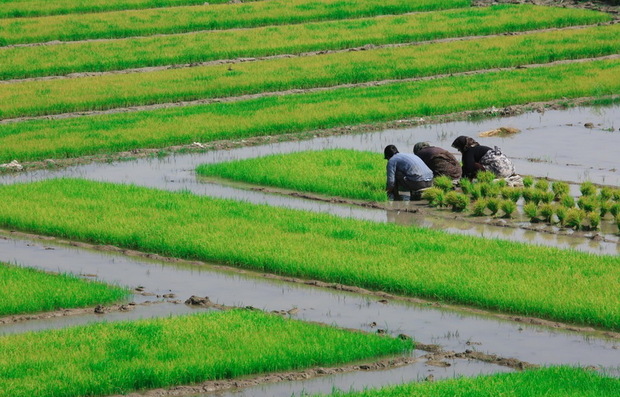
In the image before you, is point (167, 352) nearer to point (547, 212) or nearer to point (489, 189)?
point (547, 212)

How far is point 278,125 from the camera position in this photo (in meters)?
19.8

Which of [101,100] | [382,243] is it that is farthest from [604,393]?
[101,100]

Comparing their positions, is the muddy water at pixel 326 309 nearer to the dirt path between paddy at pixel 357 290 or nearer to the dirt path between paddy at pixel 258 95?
the dirt path between paddy at pixel 357 290

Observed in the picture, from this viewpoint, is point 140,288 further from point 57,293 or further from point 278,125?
point 278,125

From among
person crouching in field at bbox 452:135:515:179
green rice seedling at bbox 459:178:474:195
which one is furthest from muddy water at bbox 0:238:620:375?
person crouching in field at bbox 452:135:515:179

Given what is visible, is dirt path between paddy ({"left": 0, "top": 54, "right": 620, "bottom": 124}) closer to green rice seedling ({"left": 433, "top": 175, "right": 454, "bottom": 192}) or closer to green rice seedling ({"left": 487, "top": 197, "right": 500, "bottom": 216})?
green rice seedling ({"left": 433, "top": 175, "right": 454, "bottom": 192})

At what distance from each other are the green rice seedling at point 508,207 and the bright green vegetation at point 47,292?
491 centimetres

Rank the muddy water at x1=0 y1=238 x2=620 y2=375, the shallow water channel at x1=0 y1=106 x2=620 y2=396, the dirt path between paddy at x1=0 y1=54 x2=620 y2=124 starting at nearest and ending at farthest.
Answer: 1. the shallow water channel at x1=0 y1=106 x2=620 y2=396
2. the muddy water at x1=0 y1=238 x2=620 y2=375
3. the dirt path between paddy at x1=0 y1=54 x2=620 y2=124

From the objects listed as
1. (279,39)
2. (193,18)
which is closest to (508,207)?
(279,39)

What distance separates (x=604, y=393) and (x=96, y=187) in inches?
352

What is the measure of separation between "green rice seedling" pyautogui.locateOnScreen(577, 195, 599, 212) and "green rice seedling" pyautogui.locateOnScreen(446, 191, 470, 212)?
1280 millimetres

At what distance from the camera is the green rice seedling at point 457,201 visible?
47.1 feet

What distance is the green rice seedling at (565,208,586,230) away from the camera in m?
13.4

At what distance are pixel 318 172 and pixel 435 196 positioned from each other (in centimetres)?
227
